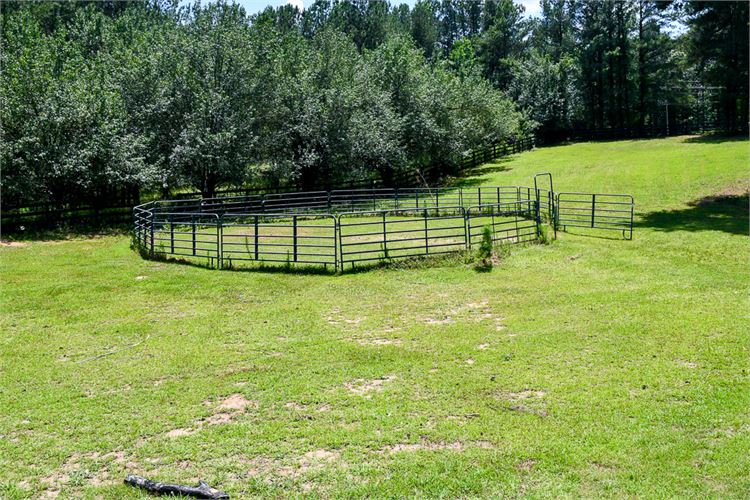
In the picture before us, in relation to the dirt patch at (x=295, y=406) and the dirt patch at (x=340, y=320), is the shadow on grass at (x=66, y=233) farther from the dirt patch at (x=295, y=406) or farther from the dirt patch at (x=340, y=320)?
the dirt patch at (x=295, y=406)

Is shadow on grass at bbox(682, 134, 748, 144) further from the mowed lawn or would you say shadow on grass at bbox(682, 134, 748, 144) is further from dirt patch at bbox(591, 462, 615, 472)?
dirt patch at bbox(591, 462, 615, 472)

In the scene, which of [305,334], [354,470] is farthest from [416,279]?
[354,470]

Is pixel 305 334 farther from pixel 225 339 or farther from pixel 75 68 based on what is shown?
pixel 75 68

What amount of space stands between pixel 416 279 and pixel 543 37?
239ft

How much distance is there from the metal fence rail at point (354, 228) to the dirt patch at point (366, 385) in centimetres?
447

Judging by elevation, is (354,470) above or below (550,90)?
below

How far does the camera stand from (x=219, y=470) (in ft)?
16.6

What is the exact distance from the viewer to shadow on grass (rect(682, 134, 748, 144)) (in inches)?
1702

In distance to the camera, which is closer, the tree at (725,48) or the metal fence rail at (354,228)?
the metal fence rail at (354,228)

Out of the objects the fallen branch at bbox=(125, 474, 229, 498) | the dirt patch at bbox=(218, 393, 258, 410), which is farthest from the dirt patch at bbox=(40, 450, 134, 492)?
the dirt patch at bbox=(218, 393, 258, 410)

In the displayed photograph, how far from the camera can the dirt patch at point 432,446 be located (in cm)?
529

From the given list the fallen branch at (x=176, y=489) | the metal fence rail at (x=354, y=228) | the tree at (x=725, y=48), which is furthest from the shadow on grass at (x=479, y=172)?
the fallen branch at (x=176, y=489)

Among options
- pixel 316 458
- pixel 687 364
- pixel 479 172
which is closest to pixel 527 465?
pixel 316 458

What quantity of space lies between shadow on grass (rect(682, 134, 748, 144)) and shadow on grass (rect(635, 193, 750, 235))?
70.6 ft
